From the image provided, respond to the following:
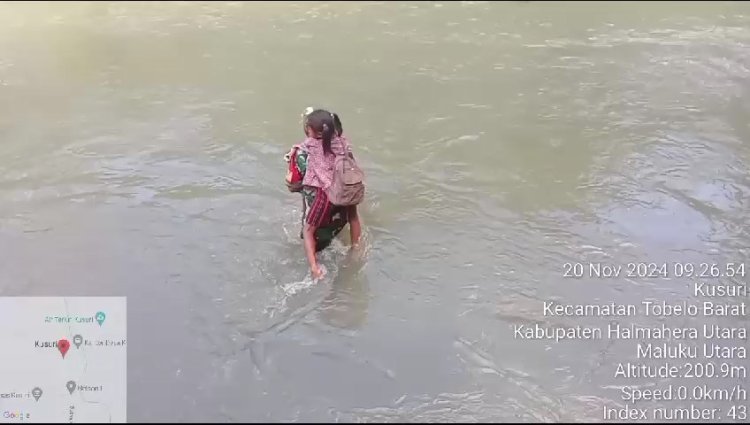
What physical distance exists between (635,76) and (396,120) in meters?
2.90

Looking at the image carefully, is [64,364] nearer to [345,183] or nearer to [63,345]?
[63,345]

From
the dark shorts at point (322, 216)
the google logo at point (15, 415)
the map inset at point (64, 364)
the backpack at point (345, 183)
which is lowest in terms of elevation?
the google logo at point (15, 415)

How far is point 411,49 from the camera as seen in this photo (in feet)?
29.4

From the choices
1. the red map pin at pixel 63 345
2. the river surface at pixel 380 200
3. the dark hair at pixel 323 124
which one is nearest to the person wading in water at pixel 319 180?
the dark hair at pixel 323 124

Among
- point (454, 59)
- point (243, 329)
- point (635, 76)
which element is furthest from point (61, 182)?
point (635, 76)

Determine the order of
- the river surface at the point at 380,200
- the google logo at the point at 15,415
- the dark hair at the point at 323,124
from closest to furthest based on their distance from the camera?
the google logo at the point at 15,415, the river surface at the point at 380,200, the dark hair at the point at 323,124

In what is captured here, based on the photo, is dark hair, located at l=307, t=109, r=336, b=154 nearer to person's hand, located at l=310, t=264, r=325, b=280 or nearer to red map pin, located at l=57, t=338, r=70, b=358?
person's hand, located at l=310, t=264, r=325, b=280

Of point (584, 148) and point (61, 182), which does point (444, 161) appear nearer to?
point (584, 148)

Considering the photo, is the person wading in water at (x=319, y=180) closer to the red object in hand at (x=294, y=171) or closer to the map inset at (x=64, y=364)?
the red object in hand at (x=294, y=171)

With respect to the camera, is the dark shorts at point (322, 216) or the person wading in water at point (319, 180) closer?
the person wading in water at point (319, 180)

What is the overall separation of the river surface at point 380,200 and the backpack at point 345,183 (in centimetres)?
47

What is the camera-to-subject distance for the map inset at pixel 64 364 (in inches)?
123

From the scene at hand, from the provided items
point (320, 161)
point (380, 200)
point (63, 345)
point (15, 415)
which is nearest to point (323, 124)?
point (320, 161)

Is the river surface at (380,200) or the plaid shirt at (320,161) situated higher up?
the plaid shirt at (320,161)
